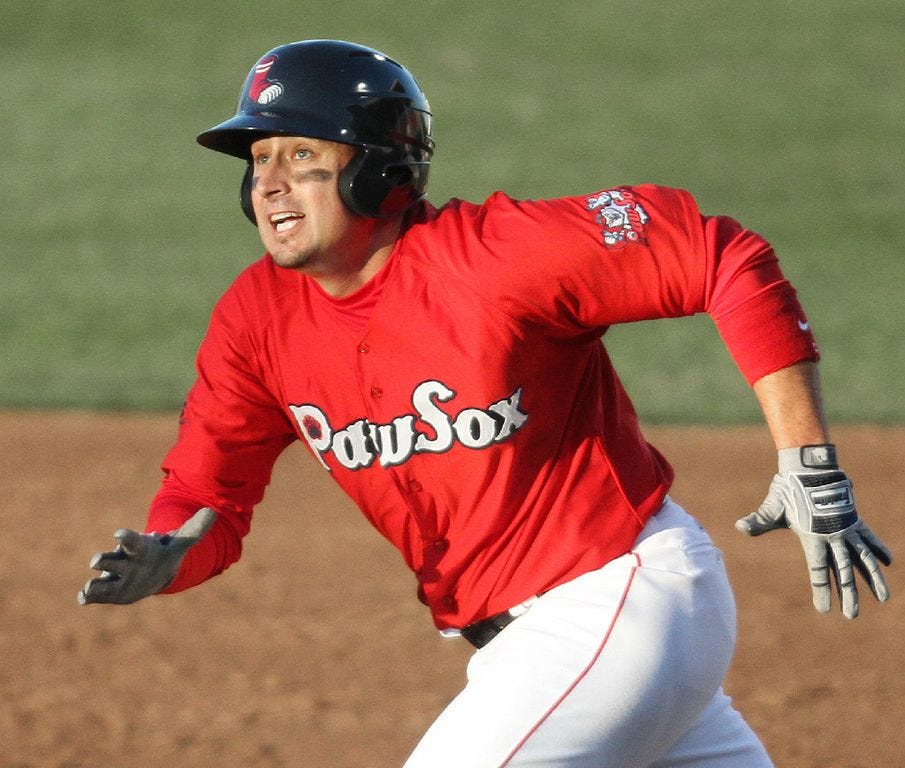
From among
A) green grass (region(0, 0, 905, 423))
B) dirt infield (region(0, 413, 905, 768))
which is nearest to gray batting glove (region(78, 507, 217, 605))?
dirt infield (region(0, 413, 905, 768))

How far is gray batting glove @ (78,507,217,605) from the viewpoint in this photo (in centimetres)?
323

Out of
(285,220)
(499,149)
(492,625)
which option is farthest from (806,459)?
(499,149)

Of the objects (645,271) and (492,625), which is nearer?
(645,271)

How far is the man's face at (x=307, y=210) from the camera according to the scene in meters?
3.35

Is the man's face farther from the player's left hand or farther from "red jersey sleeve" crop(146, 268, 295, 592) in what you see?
the player's left hand

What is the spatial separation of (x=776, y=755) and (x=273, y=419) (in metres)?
2.51

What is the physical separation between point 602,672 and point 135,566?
1083 mm

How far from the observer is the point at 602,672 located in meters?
2.94

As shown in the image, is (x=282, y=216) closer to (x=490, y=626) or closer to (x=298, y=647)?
(x=490, y=626)

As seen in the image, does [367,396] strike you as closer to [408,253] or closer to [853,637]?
[408,253]

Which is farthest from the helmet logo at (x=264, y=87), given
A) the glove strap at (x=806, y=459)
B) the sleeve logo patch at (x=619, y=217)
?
the glove strap at (x=806, y=459)

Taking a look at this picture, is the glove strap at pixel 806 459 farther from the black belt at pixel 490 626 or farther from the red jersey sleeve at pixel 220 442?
the red jersey sleeve at pixel 220 442

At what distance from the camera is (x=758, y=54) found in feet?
57.6

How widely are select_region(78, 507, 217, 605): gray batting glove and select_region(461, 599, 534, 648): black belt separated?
70cm
